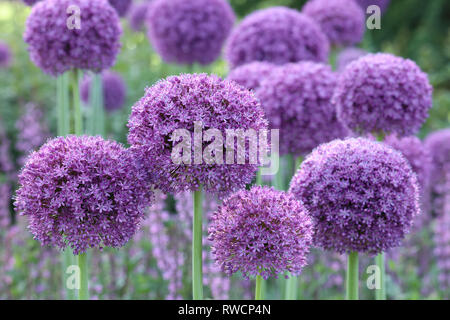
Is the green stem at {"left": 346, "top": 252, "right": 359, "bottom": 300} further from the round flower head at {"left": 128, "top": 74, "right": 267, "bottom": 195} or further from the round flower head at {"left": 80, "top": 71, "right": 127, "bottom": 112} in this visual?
the round flower head at {"left": 80, "top": 71, "right": 127, "bottom": 112}

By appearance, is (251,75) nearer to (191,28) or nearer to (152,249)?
(191,28)

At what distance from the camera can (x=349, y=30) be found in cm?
488

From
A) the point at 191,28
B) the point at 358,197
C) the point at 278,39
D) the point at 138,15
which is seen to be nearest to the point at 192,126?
the point at 358,197

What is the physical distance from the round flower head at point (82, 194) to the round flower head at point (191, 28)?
2.70 metres

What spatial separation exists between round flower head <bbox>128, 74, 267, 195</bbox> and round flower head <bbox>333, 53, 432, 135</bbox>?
3.39ft

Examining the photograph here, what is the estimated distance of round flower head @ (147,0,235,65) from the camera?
15.1 feet

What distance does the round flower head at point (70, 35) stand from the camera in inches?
123

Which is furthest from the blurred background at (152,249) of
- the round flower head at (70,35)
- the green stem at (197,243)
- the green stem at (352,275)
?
the green stem at (352,275)

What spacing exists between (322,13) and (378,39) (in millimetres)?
4546

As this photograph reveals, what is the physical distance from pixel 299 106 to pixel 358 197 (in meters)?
1.00

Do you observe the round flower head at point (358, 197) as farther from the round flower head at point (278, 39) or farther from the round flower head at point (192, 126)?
the round flower head at point (278, 39)

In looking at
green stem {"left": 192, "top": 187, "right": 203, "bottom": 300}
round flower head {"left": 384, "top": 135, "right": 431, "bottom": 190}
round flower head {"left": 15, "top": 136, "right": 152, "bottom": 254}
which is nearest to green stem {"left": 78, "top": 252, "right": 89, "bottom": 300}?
round flower head {"left": 15, "top": 136, "right": 152, "bottom": 254}

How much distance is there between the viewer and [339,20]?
4844 mm

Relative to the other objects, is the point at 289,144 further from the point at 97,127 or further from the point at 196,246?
the point at 97,127
